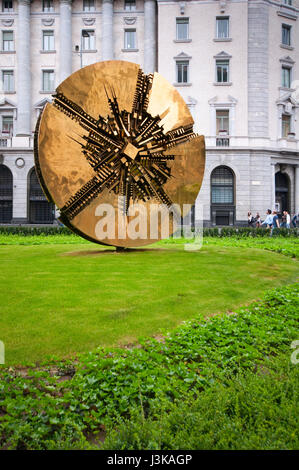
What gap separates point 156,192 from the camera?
1257cm

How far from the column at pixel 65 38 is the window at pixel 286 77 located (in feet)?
68.3

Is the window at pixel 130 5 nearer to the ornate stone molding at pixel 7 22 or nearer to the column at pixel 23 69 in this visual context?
the column at pixel 23 69

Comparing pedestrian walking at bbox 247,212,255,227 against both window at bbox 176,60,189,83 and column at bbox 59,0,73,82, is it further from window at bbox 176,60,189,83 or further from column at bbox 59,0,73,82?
column at bbox 59,0,73,82

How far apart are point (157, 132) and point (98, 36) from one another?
3239 cm

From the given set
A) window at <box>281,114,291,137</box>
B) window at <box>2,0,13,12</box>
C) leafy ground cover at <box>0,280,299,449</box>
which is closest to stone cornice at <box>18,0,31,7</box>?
window at <box>2,0,13,12</box>

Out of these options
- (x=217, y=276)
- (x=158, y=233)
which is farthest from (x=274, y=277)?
(x=158, y=233)

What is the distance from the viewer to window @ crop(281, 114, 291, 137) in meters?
39.1

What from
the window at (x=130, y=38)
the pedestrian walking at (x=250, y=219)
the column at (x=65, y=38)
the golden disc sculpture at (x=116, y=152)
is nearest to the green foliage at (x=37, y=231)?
the golden disc sculpture at (x=116, y=152)

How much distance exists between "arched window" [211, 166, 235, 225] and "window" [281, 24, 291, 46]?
44.6ft

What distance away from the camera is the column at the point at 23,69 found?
128 feet

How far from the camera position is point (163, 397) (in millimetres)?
3801

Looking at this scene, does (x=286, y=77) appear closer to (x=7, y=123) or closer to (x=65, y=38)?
(x=65, y=38)
